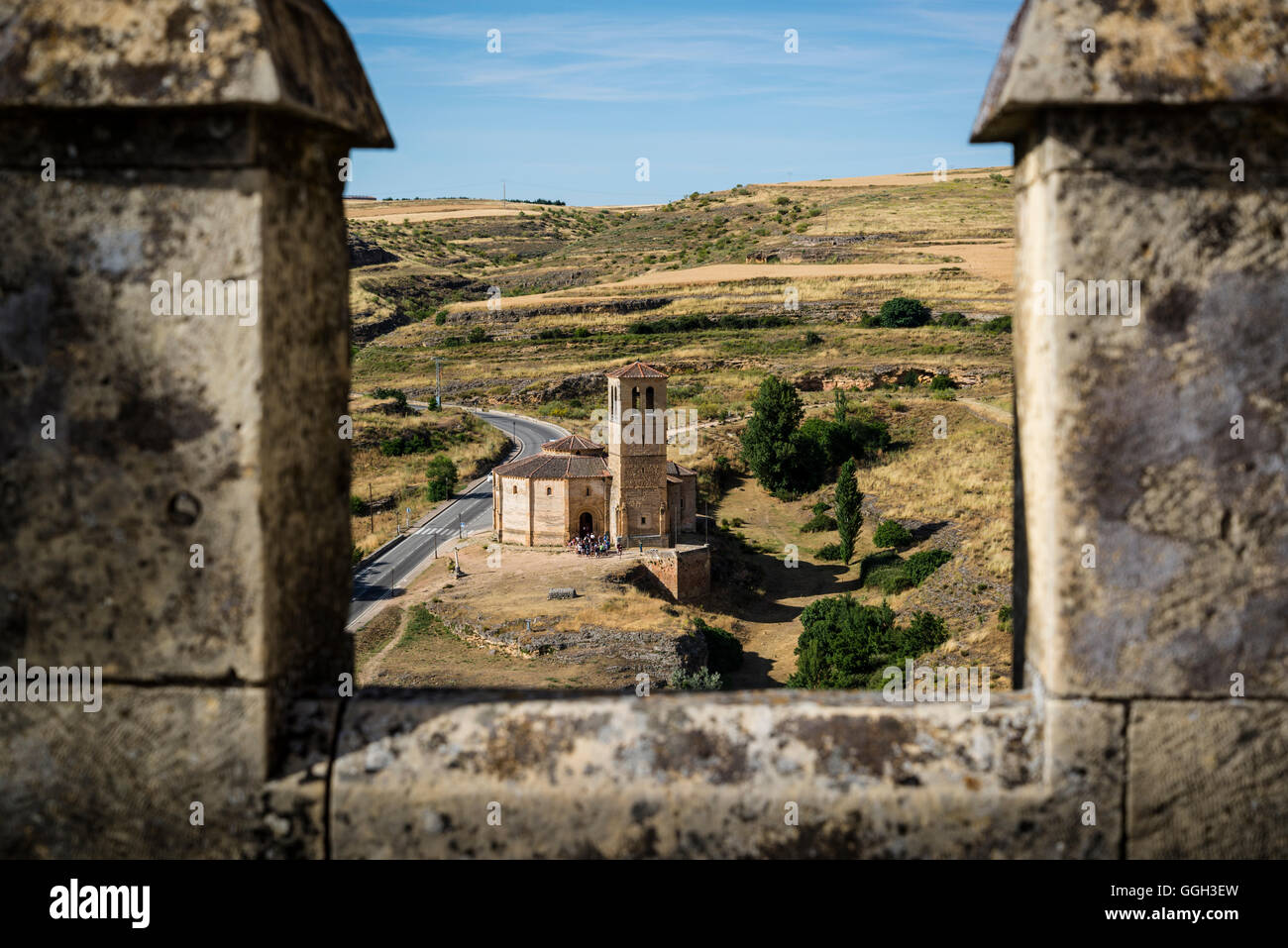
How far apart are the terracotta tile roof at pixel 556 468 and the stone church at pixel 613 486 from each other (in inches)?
1.3

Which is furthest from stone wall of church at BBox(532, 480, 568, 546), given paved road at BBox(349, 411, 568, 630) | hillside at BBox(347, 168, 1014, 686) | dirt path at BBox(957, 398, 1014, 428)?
dirt path at BBox(957, 398, 1014, 428)

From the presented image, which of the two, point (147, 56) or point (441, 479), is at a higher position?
point (147, 56)

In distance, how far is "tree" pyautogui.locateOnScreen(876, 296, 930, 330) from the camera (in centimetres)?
6366

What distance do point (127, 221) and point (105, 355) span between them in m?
0.28

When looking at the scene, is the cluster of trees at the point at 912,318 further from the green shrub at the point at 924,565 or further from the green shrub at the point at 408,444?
the green shrub at the point at 924,565

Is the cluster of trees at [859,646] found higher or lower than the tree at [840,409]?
lower

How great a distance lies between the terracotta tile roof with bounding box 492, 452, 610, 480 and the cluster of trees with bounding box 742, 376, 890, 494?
8.61 m

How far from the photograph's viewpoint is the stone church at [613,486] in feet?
127

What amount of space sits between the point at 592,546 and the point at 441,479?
35.5ft

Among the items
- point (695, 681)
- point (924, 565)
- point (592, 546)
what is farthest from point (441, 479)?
point (695, 681)

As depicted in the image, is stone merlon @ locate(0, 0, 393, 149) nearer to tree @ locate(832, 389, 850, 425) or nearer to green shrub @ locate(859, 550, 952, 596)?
green shrub @ locate(859, 550, 952, 596)

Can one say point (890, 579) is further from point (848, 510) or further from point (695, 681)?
point (695, 681)

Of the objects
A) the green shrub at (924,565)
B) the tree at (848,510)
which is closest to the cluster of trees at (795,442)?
the tree at (848,510)

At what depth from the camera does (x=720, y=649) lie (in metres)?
30.4
